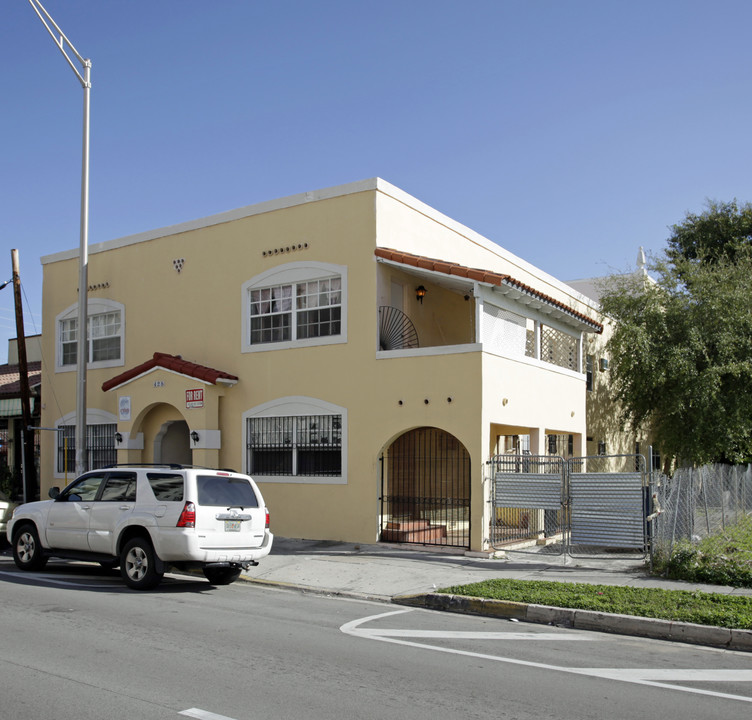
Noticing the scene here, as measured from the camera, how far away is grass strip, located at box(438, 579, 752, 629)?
8.87 meters

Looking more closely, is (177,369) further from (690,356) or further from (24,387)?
(690,356)

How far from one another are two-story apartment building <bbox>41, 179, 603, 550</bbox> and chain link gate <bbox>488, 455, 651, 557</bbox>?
0.48 m

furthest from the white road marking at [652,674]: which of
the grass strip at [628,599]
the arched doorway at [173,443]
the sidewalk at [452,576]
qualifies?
the arched doorway at [173,443]

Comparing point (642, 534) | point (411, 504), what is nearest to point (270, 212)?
point (411, 504)

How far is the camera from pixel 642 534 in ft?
42.1

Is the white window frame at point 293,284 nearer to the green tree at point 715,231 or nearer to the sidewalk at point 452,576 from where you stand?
the sidewalk at point 452,576

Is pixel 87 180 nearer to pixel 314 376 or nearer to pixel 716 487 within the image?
pixel 314 376

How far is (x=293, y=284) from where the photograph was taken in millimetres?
17188

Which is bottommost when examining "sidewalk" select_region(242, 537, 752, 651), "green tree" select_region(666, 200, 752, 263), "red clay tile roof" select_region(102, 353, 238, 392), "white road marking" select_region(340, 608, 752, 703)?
"sidewalk" select_region(242, 537, 752, 651)

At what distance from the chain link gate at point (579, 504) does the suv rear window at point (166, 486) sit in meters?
5.79

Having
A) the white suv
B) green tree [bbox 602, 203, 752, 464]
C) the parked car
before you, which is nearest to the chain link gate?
the white suv

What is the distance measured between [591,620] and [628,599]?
916 mm

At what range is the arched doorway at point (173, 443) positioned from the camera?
19.0 m

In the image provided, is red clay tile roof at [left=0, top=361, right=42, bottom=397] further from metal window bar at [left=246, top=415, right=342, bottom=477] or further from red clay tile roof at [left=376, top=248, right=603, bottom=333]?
red clay tile roof at [left=376, top=248, right=603, bottom=333]
